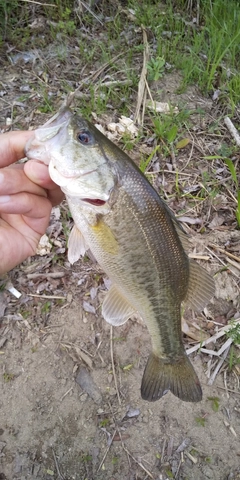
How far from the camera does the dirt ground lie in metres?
2.53

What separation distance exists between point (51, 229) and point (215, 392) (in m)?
1.72

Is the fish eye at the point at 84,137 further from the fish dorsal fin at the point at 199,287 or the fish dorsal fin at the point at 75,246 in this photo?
the fish dorsal fin at the point at 199,287

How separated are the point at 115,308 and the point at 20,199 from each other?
71cm

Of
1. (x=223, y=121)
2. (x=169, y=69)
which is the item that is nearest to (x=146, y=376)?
(x=223, y=121)

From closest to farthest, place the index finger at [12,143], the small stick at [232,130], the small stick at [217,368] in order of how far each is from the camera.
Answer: the index finger at [12,143], the small stick at [217,368], the small stick at [232,130]

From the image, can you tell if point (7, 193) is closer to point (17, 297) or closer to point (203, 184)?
point (17, 297)

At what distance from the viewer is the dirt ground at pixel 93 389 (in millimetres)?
2531

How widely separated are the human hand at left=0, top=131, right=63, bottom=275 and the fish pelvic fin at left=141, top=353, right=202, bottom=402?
94 centimetres

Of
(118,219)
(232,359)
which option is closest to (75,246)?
(118,219)

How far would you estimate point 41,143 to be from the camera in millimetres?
1748

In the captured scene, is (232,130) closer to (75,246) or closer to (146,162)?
(146,162)

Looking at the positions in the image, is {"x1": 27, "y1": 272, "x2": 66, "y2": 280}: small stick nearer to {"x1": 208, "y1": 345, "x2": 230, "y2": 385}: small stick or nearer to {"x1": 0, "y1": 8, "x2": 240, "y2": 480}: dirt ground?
{"x1": 0, "y1": 8, "x2": 240, "y2": 480}: dirt ground

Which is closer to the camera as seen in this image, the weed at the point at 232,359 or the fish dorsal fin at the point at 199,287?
the fish dorsal fin at the point at 199,287

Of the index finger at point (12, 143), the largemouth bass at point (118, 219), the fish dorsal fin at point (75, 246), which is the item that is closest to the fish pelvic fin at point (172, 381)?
the largemouth bass at point (118, 219)
